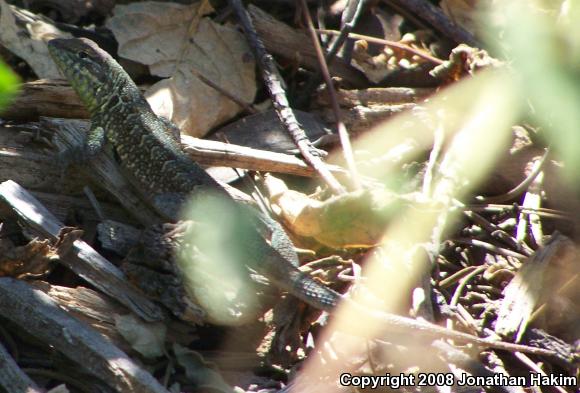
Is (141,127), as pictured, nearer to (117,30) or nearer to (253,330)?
(117,30)

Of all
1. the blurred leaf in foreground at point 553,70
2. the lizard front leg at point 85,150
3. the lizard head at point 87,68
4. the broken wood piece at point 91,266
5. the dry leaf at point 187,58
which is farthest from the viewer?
the dry leaf at point 187,58

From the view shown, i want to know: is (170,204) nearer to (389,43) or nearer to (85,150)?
(85,150)

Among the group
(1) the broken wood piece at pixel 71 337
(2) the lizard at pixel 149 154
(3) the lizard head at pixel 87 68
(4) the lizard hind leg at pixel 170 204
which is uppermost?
(3) the lizard head at pixel 87 68

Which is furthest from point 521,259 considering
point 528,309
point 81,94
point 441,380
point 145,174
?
point 81,94

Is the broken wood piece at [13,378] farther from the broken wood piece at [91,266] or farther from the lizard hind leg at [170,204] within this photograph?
the lizard hind leg at [170,204]

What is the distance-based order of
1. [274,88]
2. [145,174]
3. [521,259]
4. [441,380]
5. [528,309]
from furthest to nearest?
[274,88]
[145,174]
[521,259]
[528,309]
[441,380]

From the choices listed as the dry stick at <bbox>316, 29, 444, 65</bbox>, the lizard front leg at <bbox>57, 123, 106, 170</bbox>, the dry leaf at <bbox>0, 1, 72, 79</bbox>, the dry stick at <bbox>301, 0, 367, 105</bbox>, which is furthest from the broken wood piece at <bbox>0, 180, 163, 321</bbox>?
the dry stick at <bbox>316, 29, 444, 65</bbox>

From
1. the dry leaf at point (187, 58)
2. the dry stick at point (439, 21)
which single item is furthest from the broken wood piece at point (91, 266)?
the dry stick at point (439, 21)
